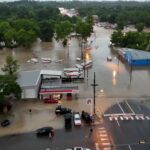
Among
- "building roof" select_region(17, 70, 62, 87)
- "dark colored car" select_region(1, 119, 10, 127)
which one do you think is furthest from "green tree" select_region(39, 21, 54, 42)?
"dark colored car" select_region(1, 119, 10, 127)

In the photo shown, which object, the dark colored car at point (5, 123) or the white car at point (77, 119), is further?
the dark colored car at point (5, 123)

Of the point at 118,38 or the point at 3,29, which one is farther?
the point at 3,29

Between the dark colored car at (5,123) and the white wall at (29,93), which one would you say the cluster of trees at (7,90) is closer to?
the white wall at (29,93)

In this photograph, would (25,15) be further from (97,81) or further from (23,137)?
(23,137)

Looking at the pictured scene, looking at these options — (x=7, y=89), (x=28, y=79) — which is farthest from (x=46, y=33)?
(x=7, y=89)

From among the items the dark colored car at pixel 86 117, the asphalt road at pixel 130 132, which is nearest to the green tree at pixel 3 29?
the dark colored car at pixel 86 117

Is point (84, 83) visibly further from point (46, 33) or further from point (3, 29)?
point (3, 29)

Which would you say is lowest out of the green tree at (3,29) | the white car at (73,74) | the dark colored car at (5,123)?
the dark colored car at (5,123)
